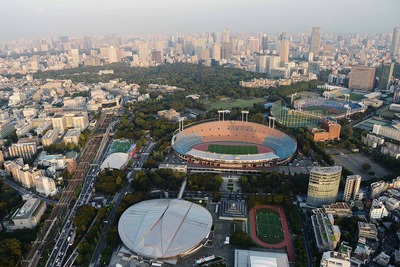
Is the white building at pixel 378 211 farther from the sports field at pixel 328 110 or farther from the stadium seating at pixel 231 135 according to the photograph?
the sports field at pixel 328 110

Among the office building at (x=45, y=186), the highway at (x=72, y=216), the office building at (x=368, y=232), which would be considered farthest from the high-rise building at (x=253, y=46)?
the office building at (x=368, y=232)

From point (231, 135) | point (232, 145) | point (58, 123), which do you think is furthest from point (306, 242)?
point (58, 123)

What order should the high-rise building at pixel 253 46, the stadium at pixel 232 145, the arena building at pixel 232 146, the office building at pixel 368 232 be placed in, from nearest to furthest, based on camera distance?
the office building at pixel 368 232 < the arena building at pixel 232 146 < the stadium at pixel 232 145 < the high-rise building at pixel 253 46

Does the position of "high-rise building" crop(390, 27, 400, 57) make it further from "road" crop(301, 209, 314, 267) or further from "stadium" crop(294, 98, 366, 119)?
Result: "road" crop(301, 209, 314, 267)

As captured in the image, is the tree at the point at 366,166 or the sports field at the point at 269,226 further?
the tree at the point at 366,166

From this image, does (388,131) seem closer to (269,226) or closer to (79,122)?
(269,226)

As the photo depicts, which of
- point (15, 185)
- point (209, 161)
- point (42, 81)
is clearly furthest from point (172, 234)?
point (42, 81)
